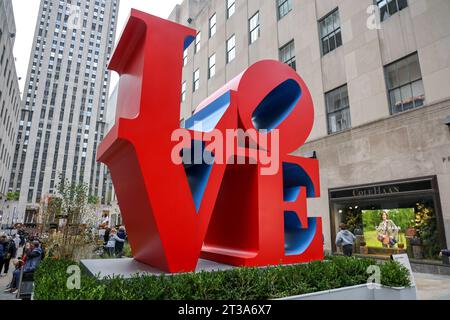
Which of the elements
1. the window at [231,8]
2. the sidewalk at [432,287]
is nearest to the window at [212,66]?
the window at [231,8]

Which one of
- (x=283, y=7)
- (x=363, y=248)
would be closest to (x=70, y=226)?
(x=363, y=248)

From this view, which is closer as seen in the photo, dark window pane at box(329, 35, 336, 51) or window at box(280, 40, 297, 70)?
dark window pane at box(329, 35, 336, 51)

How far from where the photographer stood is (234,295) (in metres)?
5.14

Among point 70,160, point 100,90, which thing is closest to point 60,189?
point 70,160

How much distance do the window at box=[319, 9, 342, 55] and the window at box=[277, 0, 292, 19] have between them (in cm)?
334

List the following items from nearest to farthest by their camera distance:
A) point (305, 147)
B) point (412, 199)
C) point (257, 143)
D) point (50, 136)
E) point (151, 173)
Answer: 1. point (151, 173)
2. point (257, 143)
3. point (412, 199)
4. point (305, 147)
5. point (50, 136)

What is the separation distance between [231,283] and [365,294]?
3.11m

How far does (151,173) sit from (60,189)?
11393mm

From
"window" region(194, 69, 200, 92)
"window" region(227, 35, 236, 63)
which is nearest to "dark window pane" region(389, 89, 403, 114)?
"window" region(227, 35, 236, 63)

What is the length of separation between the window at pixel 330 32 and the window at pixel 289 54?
7.15 feet

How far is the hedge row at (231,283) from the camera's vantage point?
4.48m

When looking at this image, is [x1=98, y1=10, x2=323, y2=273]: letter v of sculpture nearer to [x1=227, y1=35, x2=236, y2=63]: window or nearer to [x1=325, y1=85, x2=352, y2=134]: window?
[x1=325, y1=85, x2=352, y2=134]: window

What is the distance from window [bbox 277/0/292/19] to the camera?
64.2 ft

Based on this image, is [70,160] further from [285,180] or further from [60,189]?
[285,180]
